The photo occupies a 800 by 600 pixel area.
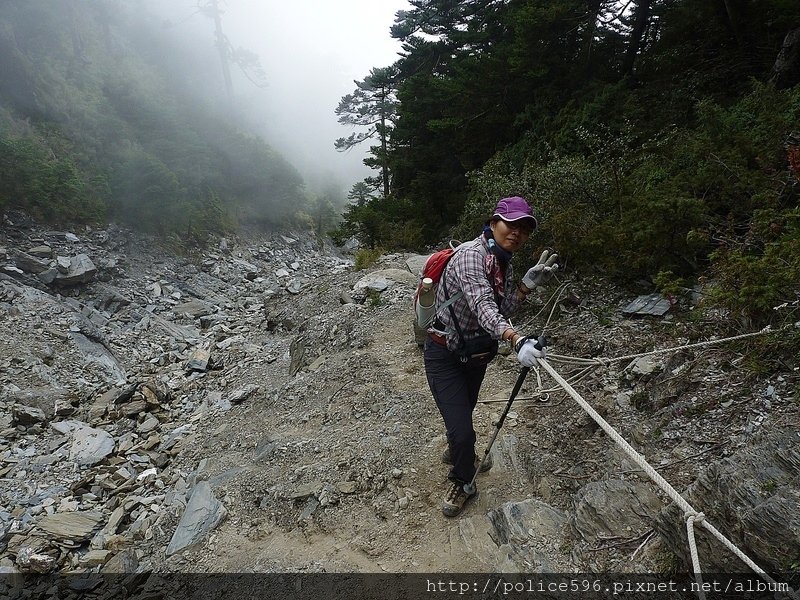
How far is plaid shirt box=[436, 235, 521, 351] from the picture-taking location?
8.77 ft

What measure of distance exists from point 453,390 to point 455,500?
1.03 m

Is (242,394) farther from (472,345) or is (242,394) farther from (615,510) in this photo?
(615,510)

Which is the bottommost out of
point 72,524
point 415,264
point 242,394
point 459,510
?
point 72,524

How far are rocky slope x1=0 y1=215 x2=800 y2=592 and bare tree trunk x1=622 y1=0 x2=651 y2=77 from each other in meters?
7.59

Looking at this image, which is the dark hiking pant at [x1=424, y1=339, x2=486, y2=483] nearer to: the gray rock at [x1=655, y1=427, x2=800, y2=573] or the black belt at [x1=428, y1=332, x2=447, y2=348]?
the black belt at [x1=428, y1=332, x2=447, y2=348]

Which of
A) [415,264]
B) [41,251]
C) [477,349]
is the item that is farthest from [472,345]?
[41,251]

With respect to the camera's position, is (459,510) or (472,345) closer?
(472,345)

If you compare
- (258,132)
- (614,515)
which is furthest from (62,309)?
(258,132)

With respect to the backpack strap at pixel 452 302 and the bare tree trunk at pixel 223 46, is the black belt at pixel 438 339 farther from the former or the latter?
the bare tree trunk at pixel 223 46

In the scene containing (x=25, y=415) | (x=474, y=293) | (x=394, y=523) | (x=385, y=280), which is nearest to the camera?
(x=474, y=293)

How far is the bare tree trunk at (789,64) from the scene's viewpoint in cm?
699

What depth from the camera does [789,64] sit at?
705 cm

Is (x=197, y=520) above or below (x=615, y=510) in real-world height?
below

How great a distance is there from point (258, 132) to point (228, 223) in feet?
53.1
